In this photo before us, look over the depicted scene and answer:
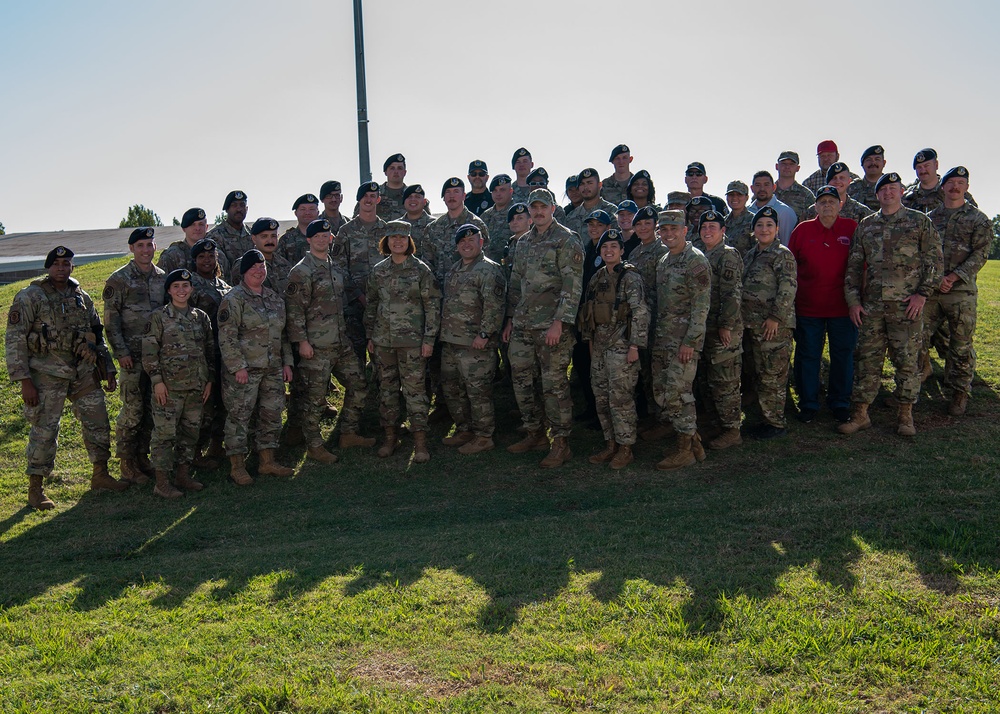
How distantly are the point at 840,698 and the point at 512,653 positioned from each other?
163cm

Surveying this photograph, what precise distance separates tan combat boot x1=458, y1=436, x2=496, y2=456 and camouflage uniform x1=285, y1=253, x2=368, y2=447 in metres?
1.38

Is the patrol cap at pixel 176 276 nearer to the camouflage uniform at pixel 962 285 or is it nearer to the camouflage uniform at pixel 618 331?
the camouflage uniform at pixel 618 331

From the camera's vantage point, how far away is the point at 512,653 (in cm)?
405

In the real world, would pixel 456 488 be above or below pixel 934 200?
below

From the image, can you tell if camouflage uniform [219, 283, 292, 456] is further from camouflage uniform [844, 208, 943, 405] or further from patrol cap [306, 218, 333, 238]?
camouflage uniform [844, 208, 943, 405]

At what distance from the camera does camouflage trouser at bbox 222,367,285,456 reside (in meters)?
7.21

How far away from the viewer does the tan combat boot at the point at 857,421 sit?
23.5ft

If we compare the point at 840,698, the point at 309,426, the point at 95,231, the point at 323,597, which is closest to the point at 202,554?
the point at 323,597

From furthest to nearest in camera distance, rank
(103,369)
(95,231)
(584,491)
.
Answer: (95,231)
(103,369)
(584,491)

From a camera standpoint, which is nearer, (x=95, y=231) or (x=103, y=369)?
(x=103, y=369)

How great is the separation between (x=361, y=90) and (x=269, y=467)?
18.1ft

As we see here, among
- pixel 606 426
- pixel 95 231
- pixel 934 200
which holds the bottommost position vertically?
pixel 606 426

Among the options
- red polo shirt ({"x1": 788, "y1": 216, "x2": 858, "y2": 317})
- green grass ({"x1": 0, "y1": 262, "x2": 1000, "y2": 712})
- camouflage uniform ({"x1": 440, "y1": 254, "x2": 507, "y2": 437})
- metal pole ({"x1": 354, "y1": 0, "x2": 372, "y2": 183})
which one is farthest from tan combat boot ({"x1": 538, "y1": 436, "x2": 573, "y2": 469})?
metal pole ({"x1": 354, "y1": 0, "x2": 372, "y2": 183})

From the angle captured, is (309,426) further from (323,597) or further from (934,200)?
(934,200)
